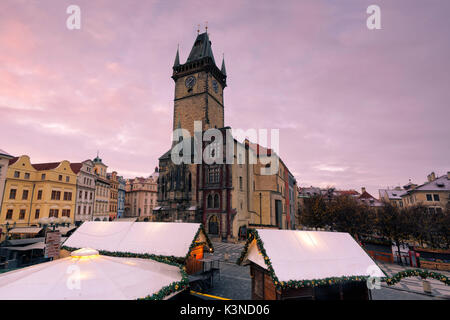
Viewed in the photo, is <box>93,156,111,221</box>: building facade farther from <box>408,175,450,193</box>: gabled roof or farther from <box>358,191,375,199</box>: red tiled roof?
<box>358,191,375,199</box>: red tiled roof

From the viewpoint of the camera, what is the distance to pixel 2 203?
101 ft

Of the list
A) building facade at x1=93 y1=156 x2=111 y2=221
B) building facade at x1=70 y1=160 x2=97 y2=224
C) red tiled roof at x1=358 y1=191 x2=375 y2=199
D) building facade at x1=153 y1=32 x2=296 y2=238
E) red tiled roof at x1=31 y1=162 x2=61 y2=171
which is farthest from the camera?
red tiled roof at x1=358 y1=191 x2=375 y2=199

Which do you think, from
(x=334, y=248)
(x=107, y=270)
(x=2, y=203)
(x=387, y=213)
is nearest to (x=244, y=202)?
(x=387, y=213)

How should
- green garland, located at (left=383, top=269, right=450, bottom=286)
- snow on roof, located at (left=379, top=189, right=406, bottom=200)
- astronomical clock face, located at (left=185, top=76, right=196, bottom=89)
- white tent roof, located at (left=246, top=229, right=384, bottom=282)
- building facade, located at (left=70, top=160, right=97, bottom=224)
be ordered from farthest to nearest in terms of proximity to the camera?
snow on roof, located at (left=379, top=189, right=406, bottom=200)
astronomical clock face, located at (left=185, top=76, right=196, bottom=89)
building facade, located at (left=70, top=160, right=97, bottom=224)
green garland, located at (left=383, top=269, right=450, bottom=286)
white tent roof, located at (left=246, top=229, right=384, bottom=282)

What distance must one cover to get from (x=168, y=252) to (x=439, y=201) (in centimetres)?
5463

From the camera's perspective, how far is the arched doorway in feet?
116

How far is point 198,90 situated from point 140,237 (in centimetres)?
3712

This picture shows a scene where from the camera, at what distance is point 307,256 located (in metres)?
8.44

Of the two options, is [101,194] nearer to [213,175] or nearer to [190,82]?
[213,175]

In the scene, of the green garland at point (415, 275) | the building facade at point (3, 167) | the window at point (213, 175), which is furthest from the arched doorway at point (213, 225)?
the building facade at point (3, 167)

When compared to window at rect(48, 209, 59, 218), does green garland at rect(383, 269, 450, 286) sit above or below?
below

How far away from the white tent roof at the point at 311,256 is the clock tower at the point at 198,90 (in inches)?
1372

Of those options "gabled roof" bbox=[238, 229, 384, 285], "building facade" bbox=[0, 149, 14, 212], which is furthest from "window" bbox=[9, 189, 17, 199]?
"gabled roof" bbox=[238, 229, 384, 285]

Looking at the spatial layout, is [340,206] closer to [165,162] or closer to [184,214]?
[184,214]
